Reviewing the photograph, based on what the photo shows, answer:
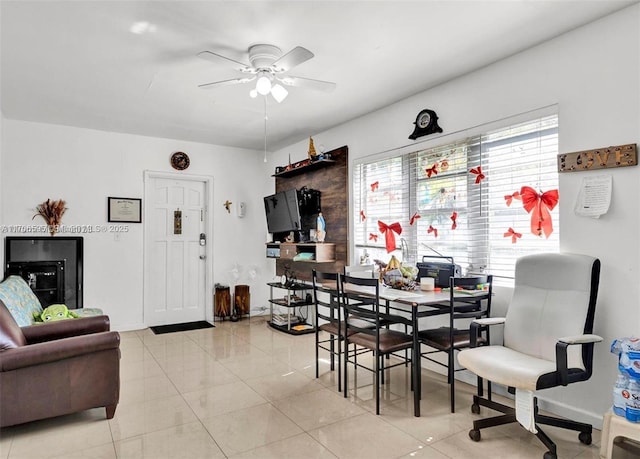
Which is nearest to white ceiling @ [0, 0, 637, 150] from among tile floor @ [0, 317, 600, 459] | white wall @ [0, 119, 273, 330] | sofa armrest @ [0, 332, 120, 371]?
white wall @ [0, 119, 273, 330]

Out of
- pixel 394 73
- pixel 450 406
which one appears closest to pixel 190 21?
pixel 394 73

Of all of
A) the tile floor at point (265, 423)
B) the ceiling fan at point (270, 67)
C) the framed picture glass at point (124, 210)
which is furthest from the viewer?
the framed picture glass at point (124, 210)

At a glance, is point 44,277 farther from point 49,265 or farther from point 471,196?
point 471,196

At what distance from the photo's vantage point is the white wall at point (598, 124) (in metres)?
2.30

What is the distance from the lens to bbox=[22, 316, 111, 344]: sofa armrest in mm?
3000

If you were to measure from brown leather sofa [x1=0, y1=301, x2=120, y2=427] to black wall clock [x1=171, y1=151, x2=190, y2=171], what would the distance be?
3098mm

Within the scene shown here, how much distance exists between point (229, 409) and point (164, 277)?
3100mm

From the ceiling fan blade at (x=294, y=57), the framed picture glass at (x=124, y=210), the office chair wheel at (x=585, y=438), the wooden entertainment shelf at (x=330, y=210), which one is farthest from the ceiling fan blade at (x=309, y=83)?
the framed picture glass at (x=124, y=210)

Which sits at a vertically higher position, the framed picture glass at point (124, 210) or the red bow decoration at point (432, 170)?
the red bow decoration at point (432, 170)

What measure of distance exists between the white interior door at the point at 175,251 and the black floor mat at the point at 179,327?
13cm

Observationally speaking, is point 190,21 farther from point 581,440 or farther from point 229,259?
point 229,259

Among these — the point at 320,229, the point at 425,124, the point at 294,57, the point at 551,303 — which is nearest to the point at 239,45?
the point at 294,57

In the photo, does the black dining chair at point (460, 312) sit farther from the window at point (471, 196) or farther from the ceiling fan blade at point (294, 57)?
the ceiling fan blade at point (294, 57)

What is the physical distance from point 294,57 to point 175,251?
3764 mm
